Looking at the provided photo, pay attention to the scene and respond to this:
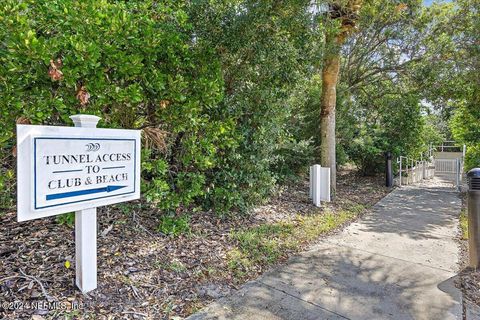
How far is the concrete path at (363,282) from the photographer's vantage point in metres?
2.46

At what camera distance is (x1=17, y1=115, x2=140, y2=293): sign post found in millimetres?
1893

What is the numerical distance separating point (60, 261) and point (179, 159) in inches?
67.3

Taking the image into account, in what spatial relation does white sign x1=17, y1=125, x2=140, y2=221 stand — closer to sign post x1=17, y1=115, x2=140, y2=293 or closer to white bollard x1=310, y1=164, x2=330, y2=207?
sign post x1=17, y1=115, x2=140, y2=293

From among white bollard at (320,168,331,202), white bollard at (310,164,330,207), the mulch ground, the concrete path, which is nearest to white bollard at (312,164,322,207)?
white bollard at (310,164,330,207)

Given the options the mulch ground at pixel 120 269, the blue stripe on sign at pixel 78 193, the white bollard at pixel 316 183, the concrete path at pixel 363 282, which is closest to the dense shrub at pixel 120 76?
the mulch ground at pixel 120 269

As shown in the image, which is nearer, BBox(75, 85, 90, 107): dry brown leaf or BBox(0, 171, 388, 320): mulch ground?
BBox(0, 171, 388, 320): mulch ground

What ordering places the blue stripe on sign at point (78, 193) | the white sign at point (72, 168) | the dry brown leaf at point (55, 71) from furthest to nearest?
the dry brown leaf at point (55, 71), the blue stripe on sign at point (78, 193), the white sign at point (72, 168)

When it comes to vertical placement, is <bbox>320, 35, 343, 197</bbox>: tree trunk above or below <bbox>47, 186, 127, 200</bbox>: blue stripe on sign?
above

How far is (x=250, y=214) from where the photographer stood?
4617mm

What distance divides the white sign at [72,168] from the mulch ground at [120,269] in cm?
72

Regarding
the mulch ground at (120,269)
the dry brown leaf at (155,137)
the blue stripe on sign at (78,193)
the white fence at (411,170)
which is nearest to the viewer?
the blue stripe on sign at (78,193)

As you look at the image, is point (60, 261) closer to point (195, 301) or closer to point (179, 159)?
point (195, 301)

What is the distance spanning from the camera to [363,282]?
2971 millimetres

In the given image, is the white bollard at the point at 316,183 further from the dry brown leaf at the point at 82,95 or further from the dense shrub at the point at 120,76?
the dry brown leaf at the point at 82,95
